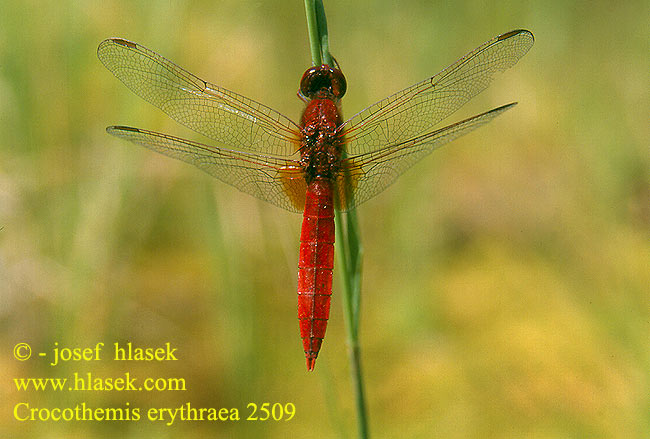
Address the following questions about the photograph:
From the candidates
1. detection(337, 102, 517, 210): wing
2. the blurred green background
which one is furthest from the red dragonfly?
Answer: the blurred green background

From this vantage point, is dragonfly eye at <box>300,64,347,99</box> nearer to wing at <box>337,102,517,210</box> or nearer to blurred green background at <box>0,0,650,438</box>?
wing at <box>337,102,517,210</box>

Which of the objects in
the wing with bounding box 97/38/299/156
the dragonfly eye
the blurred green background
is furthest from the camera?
the blurred green background

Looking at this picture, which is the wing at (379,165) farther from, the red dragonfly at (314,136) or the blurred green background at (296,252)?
the blurred green background at (296,252)

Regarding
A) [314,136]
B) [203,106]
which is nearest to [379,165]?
[314,136]

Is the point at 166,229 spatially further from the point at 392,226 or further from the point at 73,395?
the point at 392,226

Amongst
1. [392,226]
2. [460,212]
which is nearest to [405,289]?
[392,226]
